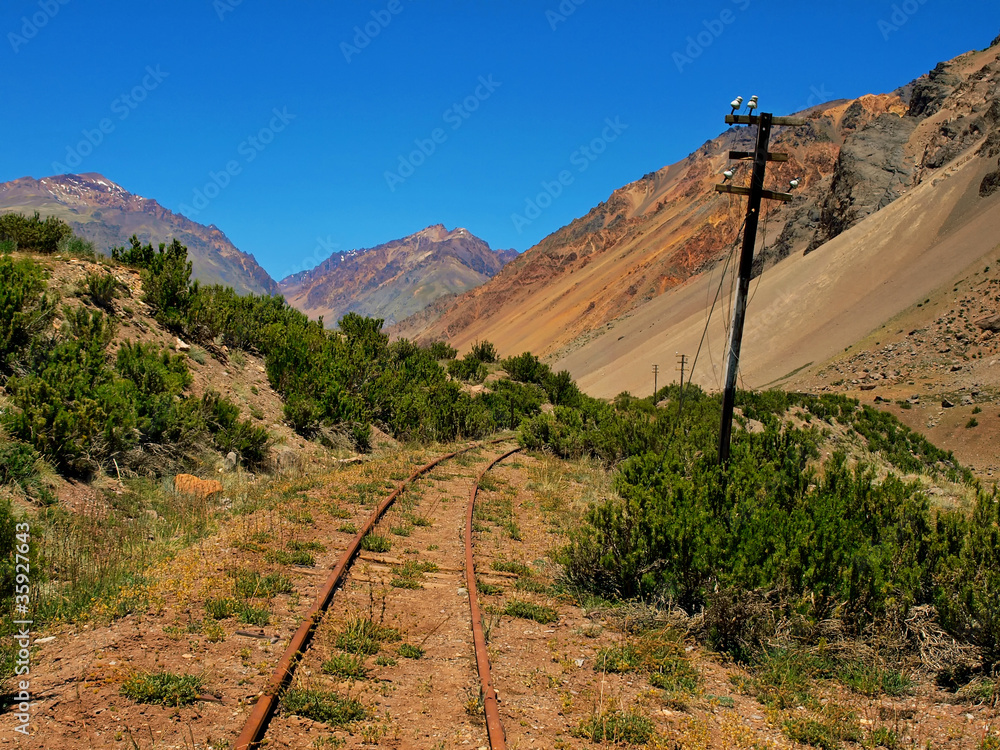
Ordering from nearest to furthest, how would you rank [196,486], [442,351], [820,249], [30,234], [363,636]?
[363,636]
[196,486]
[30,234]
[442,351]
[820,249]

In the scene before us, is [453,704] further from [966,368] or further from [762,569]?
[966,368]

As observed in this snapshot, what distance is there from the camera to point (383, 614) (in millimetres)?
5863

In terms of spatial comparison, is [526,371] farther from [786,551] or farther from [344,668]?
[344,668]

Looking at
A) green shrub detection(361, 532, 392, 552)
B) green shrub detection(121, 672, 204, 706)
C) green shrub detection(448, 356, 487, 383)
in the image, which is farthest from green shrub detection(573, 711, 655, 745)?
green shrub detection(448, 356, 487, 383)

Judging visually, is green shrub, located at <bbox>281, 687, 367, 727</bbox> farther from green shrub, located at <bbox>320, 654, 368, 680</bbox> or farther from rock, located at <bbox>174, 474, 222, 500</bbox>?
rock, located at <bbox>174, 474, 222, 500</bbox>

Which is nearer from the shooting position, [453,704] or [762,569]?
[453,704]

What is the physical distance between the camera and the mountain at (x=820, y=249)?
5122 cm

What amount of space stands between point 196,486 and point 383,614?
4.99m

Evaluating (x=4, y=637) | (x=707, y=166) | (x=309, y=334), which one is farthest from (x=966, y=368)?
(x=707, y=166)

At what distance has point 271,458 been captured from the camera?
41.7 ft

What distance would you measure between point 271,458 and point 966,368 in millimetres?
37360

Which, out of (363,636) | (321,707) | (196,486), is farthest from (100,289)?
(321,707)

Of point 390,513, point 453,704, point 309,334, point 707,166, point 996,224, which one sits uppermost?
point 707,166

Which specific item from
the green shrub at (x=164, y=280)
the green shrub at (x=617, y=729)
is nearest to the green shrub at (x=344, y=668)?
the green shrub at (x=617, y=729)
